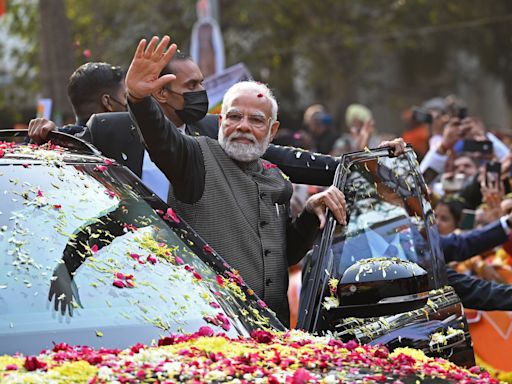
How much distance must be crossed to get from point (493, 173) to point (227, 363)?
239 inches

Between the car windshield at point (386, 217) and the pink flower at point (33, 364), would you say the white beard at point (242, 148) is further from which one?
the pink flower at point (33, 364)

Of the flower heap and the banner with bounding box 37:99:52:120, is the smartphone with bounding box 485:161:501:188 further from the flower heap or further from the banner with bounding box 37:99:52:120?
the flower heap

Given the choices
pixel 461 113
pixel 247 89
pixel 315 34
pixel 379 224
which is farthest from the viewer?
pixel 315 34

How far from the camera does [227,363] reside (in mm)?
3521

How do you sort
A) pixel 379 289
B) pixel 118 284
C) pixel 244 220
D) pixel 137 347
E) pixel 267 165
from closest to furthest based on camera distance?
pixel 137 347, pixel 118 284, pixel 379 289, pixel 244 220, pixel 267 165

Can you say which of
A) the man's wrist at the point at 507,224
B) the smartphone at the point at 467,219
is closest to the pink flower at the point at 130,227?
the man's wrist at the point at 507,224

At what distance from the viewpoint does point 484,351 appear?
8438 mm

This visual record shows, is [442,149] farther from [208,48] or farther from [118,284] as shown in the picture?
[118,284]

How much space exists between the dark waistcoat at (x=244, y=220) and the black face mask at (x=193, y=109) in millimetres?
592

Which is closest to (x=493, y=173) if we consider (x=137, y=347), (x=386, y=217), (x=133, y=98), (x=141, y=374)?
(x=386, y=217)

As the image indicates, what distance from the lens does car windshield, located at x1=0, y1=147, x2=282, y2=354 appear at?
3.88 m

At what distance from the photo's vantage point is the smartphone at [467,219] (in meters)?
9.93

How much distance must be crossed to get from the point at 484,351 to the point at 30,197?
4.79 meters

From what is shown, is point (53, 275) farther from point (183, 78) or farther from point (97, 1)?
point (97, 1)
